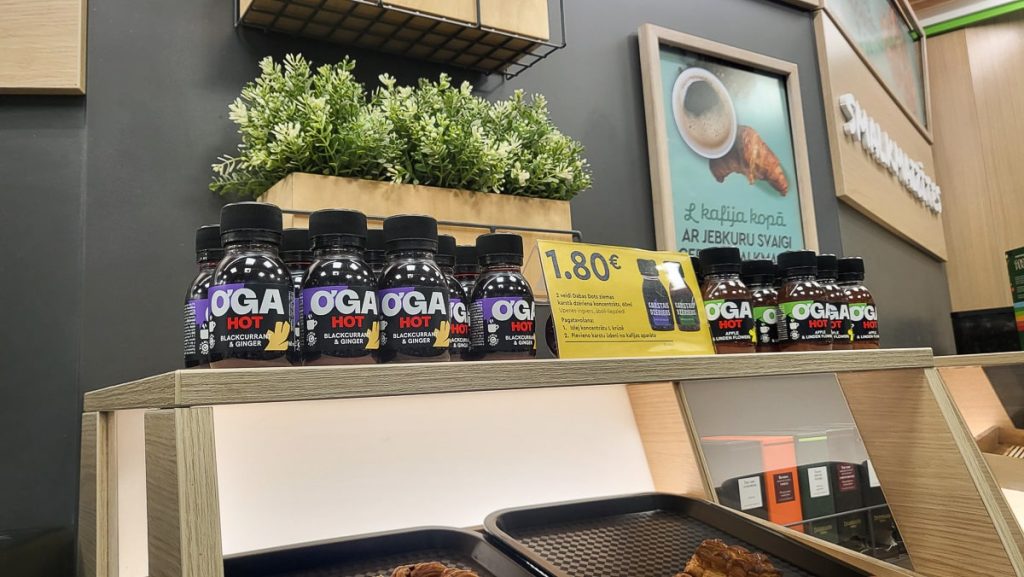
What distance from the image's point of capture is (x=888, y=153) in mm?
3527

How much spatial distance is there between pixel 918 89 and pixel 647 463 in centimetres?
412

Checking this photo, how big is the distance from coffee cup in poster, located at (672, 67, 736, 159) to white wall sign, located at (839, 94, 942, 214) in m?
0.81

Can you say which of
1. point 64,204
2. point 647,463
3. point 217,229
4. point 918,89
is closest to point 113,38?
point 64,204

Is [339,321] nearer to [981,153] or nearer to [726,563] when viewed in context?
[726,563]

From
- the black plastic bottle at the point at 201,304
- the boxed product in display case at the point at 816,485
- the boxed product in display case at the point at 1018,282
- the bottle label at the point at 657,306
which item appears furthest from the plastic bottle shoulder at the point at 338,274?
the boxed product in display case at the point at 1018,282

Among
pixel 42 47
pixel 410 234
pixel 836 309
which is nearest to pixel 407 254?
pixel 410 234

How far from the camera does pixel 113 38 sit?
4.82ft

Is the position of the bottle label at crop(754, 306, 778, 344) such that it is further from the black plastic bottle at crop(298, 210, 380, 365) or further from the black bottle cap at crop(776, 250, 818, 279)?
the black plastic bottle at crop(298, 210, 380, 365)

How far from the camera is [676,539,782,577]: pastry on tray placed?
38.5 inches

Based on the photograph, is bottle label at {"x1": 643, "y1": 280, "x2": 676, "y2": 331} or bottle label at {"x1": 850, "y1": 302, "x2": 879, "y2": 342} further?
bottle label at {"x1": 850, "y1": 302, "x2": 879, "y2": 342}

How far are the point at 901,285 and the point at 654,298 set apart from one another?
313 centimetres

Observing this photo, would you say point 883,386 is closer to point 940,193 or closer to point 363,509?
point 363,509

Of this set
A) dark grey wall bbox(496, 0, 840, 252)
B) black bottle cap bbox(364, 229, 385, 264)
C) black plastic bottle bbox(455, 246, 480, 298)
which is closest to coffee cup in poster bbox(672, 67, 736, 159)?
dark grey wall bbox(496, 0, 840, 252)

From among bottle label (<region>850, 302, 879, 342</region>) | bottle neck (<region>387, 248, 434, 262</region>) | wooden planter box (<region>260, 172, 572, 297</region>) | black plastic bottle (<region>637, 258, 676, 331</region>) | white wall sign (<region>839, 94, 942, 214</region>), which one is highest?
white wall sign (<region>839, 94, 942, 214</region>)
